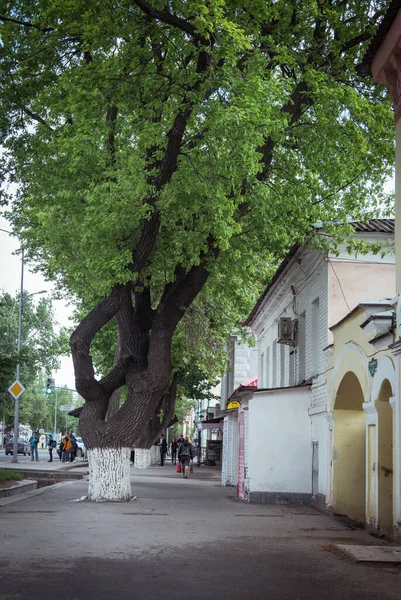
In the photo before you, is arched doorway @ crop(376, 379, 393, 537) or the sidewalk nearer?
arched doorway @ crop(376, 379, 393, 537)

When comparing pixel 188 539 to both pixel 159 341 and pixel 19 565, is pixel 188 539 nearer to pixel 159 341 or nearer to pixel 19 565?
pixel 19 565

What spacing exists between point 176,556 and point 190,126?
946cm

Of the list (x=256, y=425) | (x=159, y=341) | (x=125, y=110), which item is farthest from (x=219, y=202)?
(x=256, y=425)

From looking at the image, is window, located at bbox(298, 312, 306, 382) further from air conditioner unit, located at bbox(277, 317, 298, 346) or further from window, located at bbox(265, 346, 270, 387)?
window, located at bbox(265, 346, 270, 387)

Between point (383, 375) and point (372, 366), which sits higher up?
point (372, 366)

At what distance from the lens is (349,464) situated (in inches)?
677

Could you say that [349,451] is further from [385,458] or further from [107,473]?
[107,473]

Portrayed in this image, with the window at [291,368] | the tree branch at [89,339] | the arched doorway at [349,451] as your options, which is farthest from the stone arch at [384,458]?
the window at [291,368]

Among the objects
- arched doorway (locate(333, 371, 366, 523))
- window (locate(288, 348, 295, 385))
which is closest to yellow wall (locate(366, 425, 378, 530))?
arched doorway (locate(333, 371, 366, 523))

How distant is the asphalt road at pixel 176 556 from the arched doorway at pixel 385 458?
48 centimetres

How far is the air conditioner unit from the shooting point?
894 inches

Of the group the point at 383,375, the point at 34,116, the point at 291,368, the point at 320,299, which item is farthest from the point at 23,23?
the point at 291,368

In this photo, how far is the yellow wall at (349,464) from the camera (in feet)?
55.6

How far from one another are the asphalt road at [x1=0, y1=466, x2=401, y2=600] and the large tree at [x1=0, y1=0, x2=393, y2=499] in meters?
4.00
